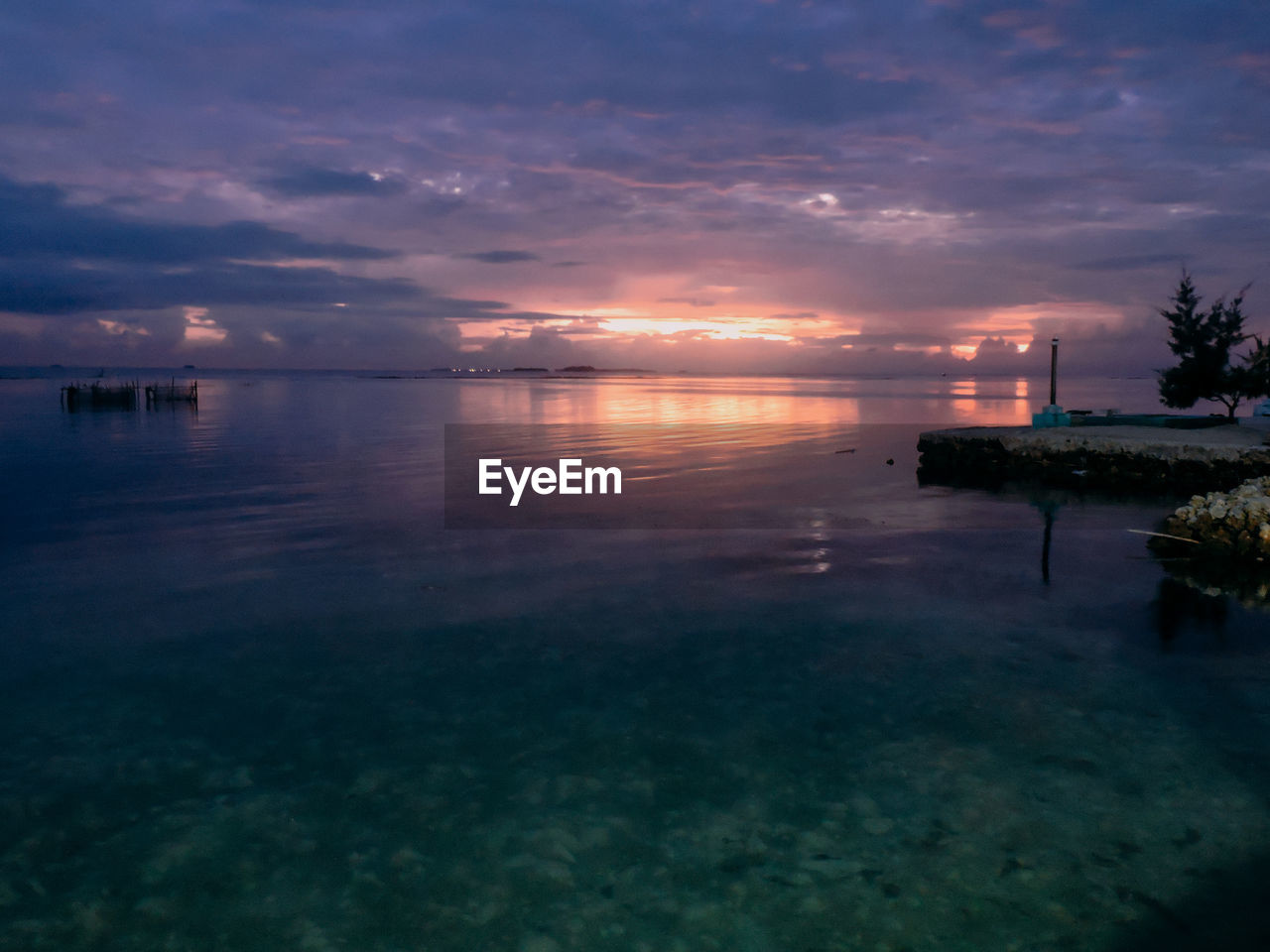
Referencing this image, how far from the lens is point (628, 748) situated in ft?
26.7

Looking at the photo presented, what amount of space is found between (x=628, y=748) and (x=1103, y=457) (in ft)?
84.9

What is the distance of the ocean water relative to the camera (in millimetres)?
5812

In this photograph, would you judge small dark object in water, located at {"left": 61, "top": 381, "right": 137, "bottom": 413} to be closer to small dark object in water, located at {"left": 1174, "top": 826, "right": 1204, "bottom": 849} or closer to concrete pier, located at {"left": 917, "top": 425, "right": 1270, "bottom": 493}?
concrete pier, located at {"left": 917, "top": 425, "right": 1270, "bottom": 493}

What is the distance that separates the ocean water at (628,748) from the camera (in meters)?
5.81

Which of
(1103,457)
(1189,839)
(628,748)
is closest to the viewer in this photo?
(1189,839)

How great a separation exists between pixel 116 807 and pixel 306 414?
64561 millimetres

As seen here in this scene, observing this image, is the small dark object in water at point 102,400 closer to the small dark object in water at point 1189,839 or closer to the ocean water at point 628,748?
the ocean water at point 628,748

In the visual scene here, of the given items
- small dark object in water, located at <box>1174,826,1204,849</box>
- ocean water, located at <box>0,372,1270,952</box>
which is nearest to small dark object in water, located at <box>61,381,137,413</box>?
ocean water, located at <box>0,372,1270,952</box>

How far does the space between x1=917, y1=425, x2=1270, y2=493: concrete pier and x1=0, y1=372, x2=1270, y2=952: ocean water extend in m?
11.7

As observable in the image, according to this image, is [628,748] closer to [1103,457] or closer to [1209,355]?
[1103,457]

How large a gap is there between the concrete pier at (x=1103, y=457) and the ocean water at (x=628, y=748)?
11.7 meters

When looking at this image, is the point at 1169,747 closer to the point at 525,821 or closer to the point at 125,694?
the point at 525,821

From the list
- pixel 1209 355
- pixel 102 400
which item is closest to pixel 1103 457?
pixel 1209 355

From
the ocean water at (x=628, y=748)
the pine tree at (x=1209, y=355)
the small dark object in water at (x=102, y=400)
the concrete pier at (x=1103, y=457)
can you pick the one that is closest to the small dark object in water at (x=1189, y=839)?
the ocean water at (x=628, y=748)
